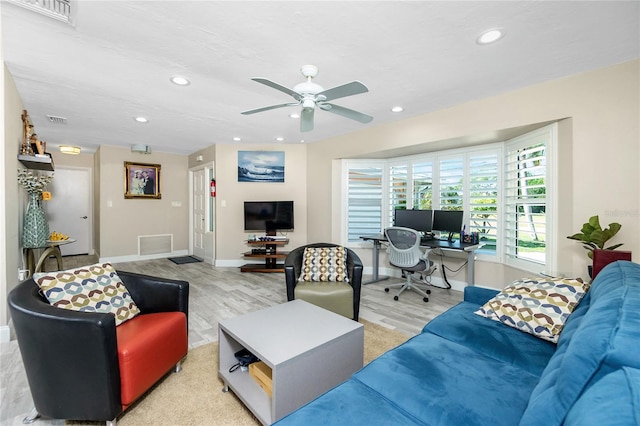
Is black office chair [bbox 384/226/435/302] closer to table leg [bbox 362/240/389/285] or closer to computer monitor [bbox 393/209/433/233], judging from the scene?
computer monitor [bbox 393/209/433/233]

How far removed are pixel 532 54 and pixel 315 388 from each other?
9.63 ft

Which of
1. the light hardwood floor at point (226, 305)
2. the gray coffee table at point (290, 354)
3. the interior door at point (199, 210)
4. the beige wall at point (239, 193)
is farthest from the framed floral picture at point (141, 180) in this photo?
the gray coffee table at point (290, 354)

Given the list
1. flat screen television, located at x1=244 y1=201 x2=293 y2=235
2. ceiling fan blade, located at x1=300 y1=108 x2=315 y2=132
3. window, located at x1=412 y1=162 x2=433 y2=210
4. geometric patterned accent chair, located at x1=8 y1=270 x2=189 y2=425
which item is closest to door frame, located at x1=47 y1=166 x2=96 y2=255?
flat screen television, located at x1=244 y1=201 x2=293 y2=235

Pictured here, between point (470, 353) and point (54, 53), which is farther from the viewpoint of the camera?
point (54, 53)

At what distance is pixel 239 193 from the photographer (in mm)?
5590

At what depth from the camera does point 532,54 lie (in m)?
2.25

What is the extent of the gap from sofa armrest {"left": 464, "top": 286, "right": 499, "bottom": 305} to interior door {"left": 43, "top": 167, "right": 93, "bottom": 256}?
764 cm

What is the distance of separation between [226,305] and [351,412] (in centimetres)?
272

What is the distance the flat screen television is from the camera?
5.37 m

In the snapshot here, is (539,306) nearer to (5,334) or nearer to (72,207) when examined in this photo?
(5,334)

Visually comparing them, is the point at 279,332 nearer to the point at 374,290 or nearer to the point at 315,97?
the point at 315,97

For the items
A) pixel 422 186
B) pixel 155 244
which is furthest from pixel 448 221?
pixel 155 244

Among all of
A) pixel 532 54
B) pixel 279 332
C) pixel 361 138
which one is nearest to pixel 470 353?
pixel 279 332

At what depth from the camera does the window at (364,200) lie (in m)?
4.98
